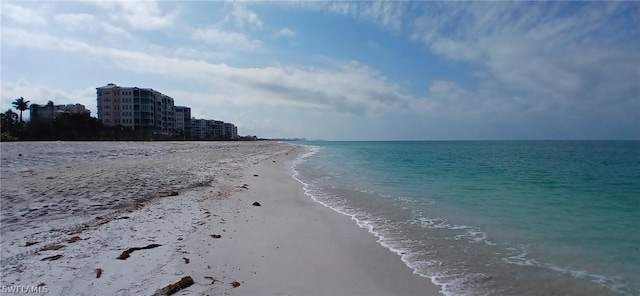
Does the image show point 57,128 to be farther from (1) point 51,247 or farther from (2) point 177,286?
(2) point 177,286

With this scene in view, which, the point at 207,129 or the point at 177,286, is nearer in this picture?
the point at 177,286

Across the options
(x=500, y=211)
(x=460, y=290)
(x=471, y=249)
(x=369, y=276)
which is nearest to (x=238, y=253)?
(x=369, y=276)

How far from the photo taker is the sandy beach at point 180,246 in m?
4.77

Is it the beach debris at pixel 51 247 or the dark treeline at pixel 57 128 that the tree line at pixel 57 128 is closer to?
the dark treeline at pixel 57 128

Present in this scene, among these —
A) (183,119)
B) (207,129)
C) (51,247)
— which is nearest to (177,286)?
(51,247)

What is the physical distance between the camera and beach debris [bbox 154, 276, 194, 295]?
171 inches

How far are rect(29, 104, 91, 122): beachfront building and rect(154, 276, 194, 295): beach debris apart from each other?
85133 millimetres

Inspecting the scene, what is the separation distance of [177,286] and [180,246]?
5.66 ft

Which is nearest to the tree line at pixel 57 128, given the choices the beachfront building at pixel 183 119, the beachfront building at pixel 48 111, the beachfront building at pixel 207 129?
the beachfront building at pixel 48 111

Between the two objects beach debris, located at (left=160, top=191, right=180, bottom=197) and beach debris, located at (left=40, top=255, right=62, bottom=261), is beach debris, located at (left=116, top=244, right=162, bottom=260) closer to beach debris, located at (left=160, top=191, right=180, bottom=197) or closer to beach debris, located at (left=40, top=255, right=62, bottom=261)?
beach debris, located at (left=40, top=255, right=62, bottom=261)

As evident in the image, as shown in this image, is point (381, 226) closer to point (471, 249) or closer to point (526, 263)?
point (471, 249)

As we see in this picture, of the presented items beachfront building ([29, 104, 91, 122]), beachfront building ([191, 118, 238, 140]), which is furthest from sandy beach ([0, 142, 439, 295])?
beachfront building ([191, 118, 238, 140])

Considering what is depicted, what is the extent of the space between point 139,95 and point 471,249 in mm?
113393

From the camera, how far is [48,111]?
96250mm
